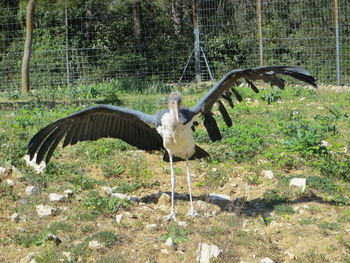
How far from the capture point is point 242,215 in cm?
529

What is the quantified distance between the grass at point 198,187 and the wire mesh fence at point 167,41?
487 centimetres

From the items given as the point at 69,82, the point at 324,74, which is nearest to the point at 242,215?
the point at 324,74

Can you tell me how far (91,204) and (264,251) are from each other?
1.85 meters

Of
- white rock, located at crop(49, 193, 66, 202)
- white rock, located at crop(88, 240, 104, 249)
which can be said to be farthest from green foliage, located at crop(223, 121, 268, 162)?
white rock, located at crop(88, 240, 104, 249)

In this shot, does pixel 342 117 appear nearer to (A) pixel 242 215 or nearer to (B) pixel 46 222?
(A) pixel 242 215

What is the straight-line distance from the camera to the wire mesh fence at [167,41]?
1334cm

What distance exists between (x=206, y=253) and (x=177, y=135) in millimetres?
1400

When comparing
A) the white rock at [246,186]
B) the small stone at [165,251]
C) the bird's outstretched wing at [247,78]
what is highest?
the bird's outstretched wing at [247,78]

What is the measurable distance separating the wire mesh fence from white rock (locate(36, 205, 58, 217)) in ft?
29.1

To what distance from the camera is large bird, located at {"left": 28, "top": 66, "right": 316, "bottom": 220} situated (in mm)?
5352

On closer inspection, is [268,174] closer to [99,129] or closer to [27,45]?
[99,129]

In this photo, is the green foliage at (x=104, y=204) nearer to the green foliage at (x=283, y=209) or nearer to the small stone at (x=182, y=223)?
the small stone at (x=182, y=223)

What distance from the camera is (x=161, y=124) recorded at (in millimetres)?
5473

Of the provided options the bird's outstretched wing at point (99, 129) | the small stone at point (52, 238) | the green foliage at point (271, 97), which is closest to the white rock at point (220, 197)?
the bird's outstretched wing at point (99, 129)
